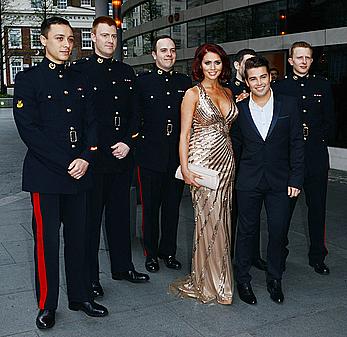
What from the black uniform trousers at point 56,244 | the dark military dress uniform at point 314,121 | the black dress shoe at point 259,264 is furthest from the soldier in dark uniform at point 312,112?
the black uniform trousers at point 56,244

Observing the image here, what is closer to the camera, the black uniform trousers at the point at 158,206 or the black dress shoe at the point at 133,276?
the black dress shoe at the point at 133,276

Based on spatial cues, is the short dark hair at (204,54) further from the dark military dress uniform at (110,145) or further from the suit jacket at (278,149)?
the dark military dress uniform at (110,145)

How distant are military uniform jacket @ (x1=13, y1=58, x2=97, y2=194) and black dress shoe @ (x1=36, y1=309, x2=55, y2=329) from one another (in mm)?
922

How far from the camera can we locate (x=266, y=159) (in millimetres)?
4297

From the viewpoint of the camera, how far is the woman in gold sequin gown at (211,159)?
4.34 meters

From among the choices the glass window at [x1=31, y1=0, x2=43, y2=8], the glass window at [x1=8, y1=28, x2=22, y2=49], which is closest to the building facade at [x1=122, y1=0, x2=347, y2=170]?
the glass window at [x1=31, y1=0, x2=43, y2=8]

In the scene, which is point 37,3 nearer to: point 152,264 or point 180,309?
point 152,264

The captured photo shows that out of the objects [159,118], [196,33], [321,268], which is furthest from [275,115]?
[196,33]

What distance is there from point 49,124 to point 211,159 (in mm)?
1338

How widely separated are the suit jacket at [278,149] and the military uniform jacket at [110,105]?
104 cm

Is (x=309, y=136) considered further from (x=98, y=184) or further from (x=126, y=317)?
(x=126, y=317)

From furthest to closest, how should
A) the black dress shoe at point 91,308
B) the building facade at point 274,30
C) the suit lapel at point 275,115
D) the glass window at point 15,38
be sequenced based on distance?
the glass window at point 15,38 < the building facade at point 274,30 < the suit lapel at point 275,115 < the black dress shoe at point 91,308

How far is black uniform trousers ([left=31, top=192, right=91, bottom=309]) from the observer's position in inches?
154

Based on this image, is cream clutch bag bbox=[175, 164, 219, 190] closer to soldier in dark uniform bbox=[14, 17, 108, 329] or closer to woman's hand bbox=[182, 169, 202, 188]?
woman's hand bbox=[182, 169, 202, 188]
